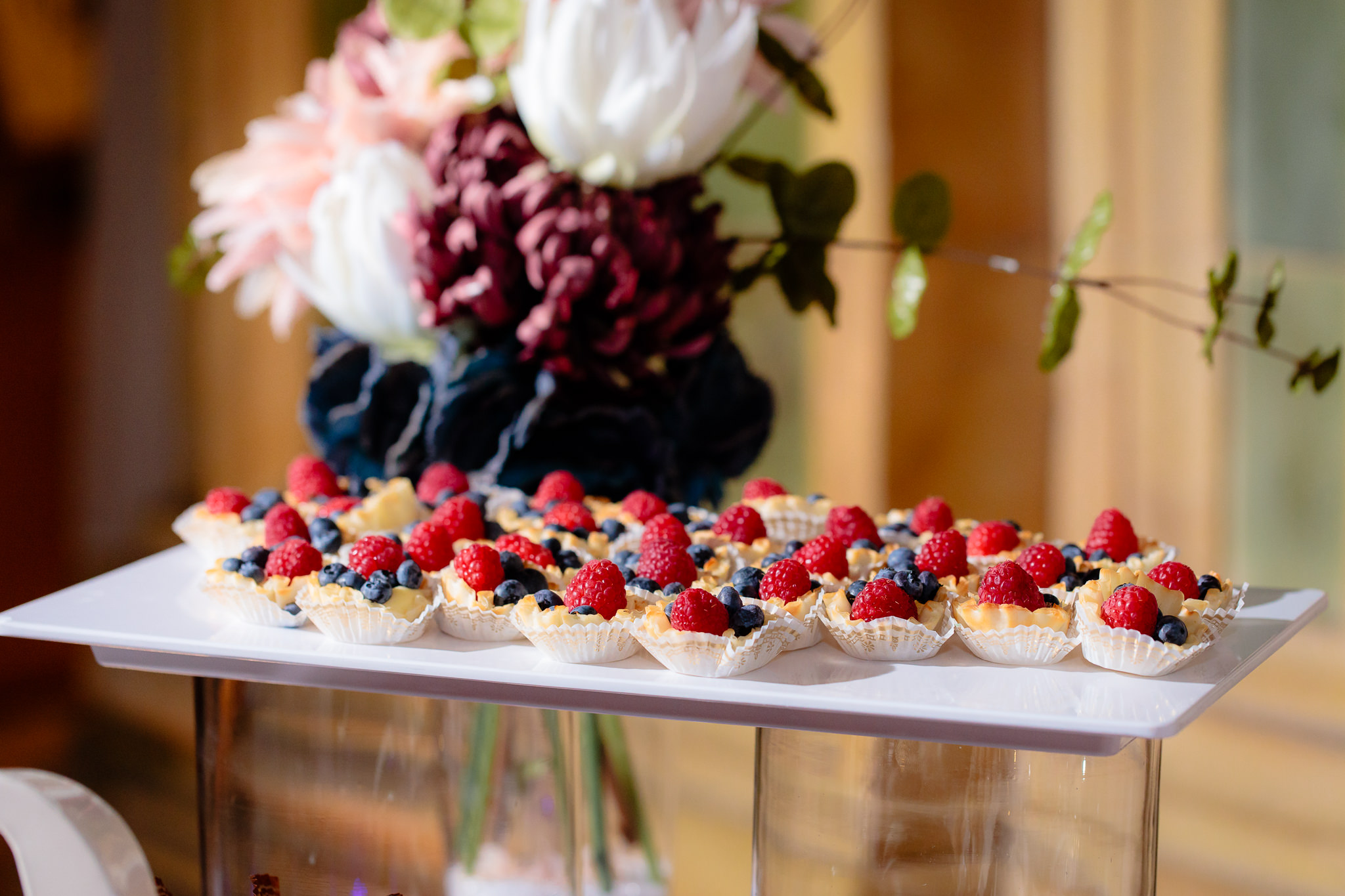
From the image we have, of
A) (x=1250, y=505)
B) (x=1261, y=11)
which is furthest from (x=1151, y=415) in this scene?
(x=1261, y=11)

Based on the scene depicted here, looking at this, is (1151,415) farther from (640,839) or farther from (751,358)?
(640,839)

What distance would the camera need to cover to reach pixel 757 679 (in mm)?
643

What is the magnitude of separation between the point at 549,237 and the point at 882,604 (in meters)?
0.35

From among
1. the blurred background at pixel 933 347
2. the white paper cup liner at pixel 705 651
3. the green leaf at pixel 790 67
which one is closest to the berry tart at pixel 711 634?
the white paper cup liner at pixel 705 651

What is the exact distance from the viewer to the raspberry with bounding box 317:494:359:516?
2.97 ft

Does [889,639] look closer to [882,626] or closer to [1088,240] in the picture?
[882,626]

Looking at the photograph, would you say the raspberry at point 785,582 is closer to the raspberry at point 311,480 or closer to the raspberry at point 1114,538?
the raspberry at point 1114,538

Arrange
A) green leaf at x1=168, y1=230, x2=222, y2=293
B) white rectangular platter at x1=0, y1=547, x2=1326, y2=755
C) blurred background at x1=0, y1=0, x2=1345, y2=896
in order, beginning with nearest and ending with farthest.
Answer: white rectangular platter at x1=0, y1=547, x2=1326, y2=755
green leaf at x1=168, y1=230, x2=222, y2=293
blurred background at x1=0, y1=0, x2=1345, y2=896

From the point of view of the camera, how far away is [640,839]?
0.97m

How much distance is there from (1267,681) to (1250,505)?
0.23m

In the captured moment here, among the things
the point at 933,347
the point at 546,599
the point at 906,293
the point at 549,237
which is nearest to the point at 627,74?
the point at 549,237

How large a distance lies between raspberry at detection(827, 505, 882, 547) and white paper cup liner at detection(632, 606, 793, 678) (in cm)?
20

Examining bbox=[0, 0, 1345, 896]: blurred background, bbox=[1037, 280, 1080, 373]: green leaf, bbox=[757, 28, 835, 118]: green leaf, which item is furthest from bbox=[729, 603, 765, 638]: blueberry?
bbox=[0, 0, 1345, 896]: blurred background

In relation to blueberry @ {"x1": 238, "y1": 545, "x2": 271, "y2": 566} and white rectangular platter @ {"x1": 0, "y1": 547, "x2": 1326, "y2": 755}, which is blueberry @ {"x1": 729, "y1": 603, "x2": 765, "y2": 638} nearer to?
white rectangular platter @ {"x1": 0, "y1": 547, "x2": 1326, "y2": 755}
